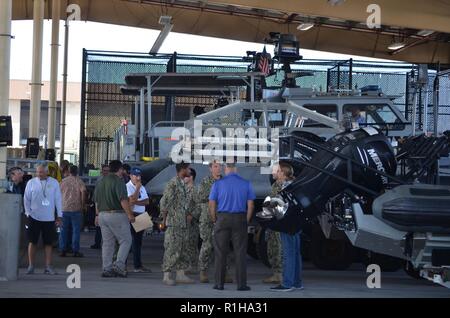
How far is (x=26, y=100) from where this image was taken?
63.1 metres

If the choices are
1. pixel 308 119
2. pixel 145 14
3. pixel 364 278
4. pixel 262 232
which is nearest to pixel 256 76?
pixel 308 119

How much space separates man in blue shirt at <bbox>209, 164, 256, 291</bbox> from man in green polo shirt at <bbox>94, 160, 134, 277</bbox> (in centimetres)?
181

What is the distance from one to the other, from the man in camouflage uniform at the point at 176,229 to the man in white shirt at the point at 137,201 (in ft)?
4.35

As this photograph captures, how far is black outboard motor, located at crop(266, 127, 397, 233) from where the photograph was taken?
1198cm

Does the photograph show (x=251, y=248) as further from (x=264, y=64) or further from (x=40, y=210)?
(x=40, y=210)

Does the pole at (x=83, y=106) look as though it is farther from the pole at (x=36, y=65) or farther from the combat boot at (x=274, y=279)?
the combat boot at (x=274, y=279)

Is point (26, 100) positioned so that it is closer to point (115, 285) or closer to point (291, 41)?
point (291, 41)

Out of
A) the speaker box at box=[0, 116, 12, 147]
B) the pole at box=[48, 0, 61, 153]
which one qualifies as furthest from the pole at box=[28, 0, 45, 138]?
the speaker box at box=[0, 116, 12, 147]

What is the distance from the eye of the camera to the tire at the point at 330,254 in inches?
612

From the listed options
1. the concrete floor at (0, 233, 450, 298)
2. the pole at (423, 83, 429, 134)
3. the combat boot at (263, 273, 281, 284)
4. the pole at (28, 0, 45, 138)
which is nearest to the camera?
the concrete floor at (0, 233, 450, 298)

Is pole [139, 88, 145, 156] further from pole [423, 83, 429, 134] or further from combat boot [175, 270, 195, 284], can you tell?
pole [423, 83, 429, 134]

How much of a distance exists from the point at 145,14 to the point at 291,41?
11585 mm

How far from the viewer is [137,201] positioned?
47.8 ft

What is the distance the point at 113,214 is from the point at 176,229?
1.03 metres
